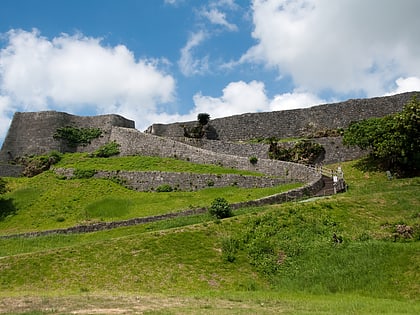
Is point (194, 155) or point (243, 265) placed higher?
point (194, 155)

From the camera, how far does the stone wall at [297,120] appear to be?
46688 millimetres

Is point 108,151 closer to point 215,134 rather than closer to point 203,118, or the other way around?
point 203,118

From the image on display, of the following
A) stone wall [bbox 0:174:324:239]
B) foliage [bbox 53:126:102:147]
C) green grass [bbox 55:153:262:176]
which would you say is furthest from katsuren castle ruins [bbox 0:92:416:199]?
stone wall [bbox 0:174:324:239]

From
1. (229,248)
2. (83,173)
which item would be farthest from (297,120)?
(229,248)

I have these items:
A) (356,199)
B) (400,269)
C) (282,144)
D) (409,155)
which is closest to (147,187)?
(282,144)

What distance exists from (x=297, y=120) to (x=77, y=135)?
23932mm

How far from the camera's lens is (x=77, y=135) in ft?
160

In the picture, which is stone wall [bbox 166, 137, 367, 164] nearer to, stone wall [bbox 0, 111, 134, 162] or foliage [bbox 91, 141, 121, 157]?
foliage [bbox 91, 141, 121, 157]

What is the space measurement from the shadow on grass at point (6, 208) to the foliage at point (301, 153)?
21.7 m

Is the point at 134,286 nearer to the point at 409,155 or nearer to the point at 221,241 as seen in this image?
the point at 221,241

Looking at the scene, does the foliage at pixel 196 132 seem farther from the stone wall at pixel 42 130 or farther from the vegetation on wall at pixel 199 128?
the stone wall at pixel 42 130

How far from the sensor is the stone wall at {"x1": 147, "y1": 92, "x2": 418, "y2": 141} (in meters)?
46.7

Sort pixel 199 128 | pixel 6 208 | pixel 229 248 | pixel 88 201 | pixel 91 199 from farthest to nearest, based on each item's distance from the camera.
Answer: pixel 199 128, pixel 91 199, pixel 88 201, pixel 6 208, pixel 229 248

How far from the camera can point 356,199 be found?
2350 cm
